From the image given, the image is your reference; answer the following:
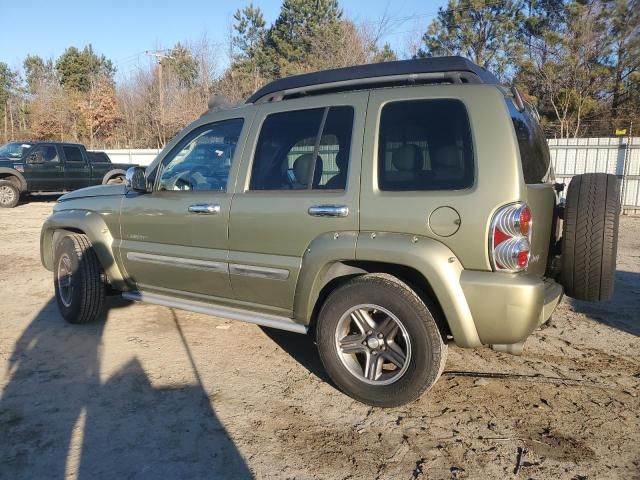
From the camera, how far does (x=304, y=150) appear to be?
11.9ft

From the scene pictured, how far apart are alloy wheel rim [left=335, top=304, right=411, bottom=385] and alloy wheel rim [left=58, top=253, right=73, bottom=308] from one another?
2848mm

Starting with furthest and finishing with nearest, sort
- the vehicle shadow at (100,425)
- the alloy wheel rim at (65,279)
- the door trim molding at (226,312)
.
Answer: the alloy wheel rim at (65,279), the door trim molding at (226,312), the vehicle shadow at (100,425)

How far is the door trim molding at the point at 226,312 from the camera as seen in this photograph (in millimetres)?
3674

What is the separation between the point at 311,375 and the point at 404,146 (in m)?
1.79

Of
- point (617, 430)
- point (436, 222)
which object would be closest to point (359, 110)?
point (436, 222)

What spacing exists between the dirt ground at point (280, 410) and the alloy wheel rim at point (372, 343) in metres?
0.23

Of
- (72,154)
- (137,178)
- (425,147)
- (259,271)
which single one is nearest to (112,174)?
(72,154)

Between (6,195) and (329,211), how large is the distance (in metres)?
14.8

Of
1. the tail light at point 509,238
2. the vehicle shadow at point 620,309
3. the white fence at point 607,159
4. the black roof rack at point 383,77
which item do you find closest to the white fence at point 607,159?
the white fence at point 607,159

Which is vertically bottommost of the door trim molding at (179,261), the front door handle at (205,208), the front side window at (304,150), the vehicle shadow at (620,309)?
the vehicle shadow at (620,309)

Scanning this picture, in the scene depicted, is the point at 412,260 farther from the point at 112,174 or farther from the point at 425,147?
the point at 112,174

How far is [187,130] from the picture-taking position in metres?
4.23

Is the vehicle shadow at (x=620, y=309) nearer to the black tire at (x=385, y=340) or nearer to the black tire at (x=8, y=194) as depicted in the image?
the black tire at (x=385, y=340)

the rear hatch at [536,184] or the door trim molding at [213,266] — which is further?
the door trim molding at [213,266]
